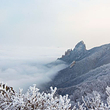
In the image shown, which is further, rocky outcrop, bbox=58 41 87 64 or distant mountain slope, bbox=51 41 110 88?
rocky outcrop, bbox=58 41 87 64

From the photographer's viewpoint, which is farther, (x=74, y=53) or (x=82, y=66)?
(x=74, y=53)

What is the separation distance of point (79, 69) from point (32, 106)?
6579cm

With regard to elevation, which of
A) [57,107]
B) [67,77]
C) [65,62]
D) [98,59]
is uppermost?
[65,62]

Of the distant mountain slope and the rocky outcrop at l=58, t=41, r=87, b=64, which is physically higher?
the rocky outcrop at l=58, t=41, r=87, b=64

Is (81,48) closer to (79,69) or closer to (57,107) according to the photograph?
(79,69)

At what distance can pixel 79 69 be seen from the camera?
6969cm

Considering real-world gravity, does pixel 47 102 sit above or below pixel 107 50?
below

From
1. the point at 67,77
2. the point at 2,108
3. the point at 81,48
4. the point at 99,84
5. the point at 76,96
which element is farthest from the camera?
the point at 81,48

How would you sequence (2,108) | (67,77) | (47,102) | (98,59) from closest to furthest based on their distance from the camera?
(2,108)
(47,102)
(67,77)
(98,59)

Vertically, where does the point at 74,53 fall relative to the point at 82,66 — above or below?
above

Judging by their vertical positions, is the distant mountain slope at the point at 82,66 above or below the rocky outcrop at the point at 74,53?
below

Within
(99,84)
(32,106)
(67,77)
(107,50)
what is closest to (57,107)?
(32,106)

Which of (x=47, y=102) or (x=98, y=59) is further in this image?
(x=98, y=59)

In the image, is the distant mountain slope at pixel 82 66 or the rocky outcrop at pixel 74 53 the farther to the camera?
the rocky outcrop at pixel 74 53
